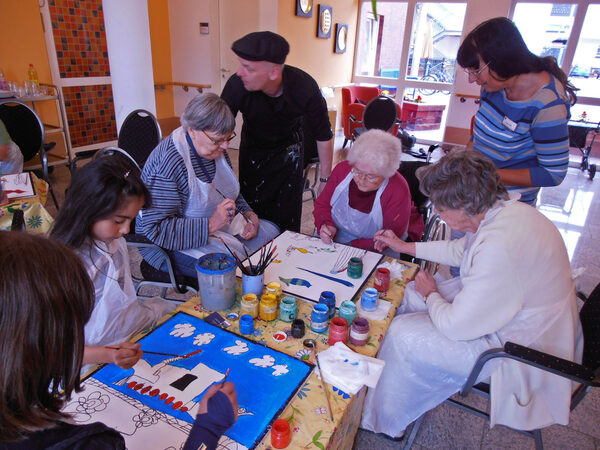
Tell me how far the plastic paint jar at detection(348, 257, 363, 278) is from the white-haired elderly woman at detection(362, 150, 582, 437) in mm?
219

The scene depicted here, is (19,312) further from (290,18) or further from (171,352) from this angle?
(290,18)

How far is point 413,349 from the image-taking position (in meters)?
1.42

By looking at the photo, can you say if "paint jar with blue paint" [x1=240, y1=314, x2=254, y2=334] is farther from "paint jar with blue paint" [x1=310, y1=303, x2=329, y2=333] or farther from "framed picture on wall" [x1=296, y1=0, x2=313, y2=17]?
"framed picture on wall" [x1=296, y1=0, x2=313, y2=17]

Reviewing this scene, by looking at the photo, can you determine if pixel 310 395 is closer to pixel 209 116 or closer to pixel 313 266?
pixel 313 266

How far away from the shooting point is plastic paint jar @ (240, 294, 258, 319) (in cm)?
125

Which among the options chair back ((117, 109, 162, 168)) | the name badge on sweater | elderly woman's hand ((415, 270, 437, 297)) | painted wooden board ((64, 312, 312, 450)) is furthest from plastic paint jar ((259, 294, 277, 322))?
chair back ((117, 109, 162, 168))

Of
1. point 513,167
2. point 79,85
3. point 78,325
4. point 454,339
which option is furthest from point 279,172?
point 79,85

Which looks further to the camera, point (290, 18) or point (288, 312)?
point (290, 18)

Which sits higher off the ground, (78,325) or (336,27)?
(336,27)

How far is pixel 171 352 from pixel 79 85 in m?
5.40

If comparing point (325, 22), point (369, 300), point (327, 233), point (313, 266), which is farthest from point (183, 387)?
point (325, 22)

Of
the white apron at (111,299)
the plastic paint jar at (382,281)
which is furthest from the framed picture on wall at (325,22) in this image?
the white apron at (111,299)

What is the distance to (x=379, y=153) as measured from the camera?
1915 millimetres

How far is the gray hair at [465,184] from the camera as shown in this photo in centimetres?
131
